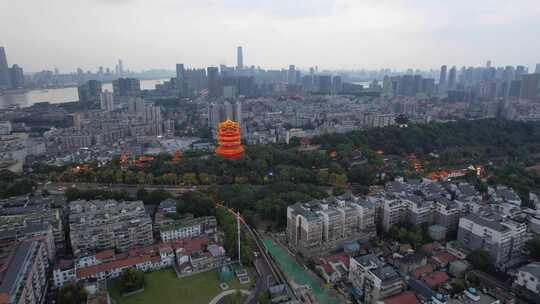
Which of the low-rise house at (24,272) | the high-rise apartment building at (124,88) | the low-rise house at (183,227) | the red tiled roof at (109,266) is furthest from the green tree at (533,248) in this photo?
the high-rise apartment building at (124,88)

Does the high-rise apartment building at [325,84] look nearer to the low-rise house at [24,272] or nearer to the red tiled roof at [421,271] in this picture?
the red tiled roof at [421,271]

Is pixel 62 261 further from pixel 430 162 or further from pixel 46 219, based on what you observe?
pixel 430 162

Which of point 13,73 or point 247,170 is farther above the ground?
point 13,73

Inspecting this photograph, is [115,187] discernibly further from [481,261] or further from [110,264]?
[481,261]

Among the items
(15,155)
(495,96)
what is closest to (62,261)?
(15,155)

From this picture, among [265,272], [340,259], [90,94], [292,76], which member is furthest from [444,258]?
[292,76]

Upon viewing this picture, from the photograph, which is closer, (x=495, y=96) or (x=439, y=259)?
(x=439, y=259)
